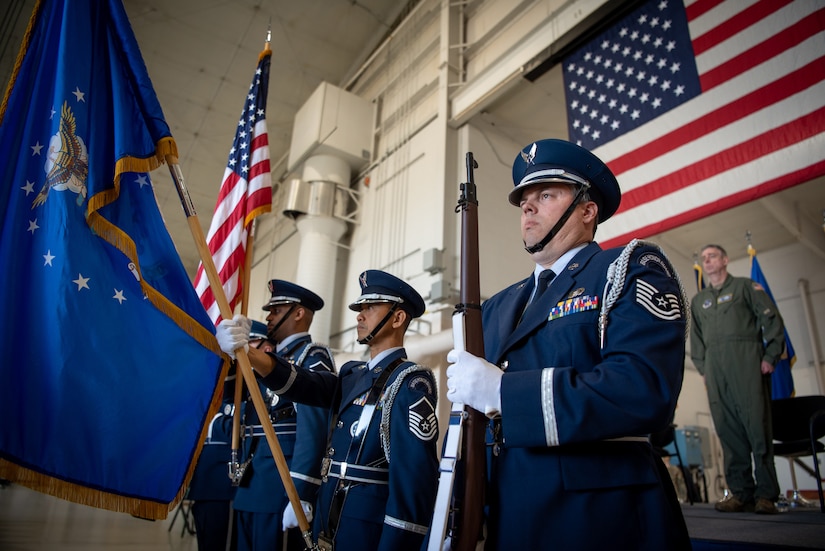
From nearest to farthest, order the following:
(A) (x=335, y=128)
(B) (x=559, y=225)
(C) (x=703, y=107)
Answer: (B) (x=559, y=225) → (C) (x=703, y=107) → (A) (x=335, y=128)

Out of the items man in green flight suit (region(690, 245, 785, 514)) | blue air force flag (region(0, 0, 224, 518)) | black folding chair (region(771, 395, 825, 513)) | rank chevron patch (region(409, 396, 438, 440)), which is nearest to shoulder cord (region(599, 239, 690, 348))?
rank chevron patch (region(409, 396, 438, 440))

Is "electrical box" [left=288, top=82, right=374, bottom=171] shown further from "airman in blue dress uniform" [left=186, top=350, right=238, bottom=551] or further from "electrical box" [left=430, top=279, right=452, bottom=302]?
"airman in blue dress uniform" [left=186, top=350, right=238, bottom=551]

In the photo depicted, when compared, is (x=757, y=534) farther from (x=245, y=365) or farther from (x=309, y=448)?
(x=245, y=365)

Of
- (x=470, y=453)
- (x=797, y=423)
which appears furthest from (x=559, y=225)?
(x=797, y=423)

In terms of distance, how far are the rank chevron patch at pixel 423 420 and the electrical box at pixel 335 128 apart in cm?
664

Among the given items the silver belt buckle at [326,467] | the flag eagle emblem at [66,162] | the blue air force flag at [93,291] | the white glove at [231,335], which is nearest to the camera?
the blue air force flag at [93,291]

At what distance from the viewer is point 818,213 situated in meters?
8.13

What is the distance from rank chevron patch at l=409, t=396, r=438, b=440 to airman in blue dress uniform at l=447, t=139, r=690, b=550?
715 millimetres

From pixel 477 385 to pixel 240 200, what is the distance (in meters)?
1.84

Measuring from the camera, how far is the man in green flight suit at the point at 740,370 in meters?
3.39

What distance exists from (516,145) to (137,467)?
20.7 ft

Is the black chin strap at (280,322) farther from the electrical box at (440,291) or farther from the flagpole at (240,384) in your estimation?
the electrical box at (440,291)

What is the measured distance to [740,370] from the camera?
363cm

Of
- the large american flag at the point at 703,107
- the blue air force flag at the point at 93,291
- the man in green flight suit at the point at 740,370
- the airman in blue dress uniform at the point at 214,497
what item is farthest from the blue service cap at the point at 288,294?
the man in green flight suit at the point at 740,370
